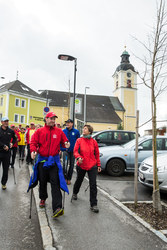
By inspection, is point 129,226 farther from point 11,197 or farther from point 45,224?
point 11,197

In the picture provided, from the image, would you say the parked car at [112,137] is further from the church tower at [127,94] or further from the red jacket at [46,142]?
the church tower at [127,94]

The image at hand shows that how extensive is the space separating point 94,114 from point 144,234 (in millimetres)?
54131

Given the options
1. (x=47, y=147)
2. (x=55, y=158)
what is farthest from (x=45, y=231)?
(x=47, y=147)

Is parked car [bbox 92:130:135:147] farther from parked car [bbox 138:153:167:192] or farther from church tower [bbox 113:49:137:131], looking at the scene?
church tower [bbox 113:49:137:131]

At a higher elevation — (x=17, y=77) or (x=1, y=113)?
(x=17, y=77)

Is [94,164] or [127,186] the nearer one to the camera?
[94,164]

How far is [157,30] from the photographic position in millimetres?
4555

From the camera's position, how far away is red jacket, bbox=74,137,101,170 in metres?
4.59

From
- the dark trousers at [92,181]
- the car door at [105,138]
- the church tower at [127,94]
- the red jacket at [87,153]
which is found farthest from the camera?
the church tower at [127,94]

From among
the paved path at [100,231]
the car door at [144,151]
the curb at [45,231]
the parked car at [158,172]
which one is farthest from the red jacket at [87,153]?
the car door at [144,151]

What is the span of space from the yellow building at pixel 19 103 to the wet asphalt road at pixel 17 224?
3759 cm

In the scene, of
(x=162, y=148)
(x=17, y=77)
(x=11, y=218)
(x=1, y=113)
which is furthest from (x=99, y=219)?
(x=17, y=77)

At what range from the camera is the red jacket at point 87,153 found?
15.0 feet

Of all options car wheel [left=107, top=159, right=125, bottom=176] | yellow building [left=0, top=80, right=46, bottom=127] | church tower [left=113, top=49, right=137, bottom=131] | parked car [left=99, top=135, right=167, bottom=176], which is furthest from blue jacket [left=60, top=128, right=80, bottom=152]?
church tower [left=113, top=49, right=137, bottom=131]
